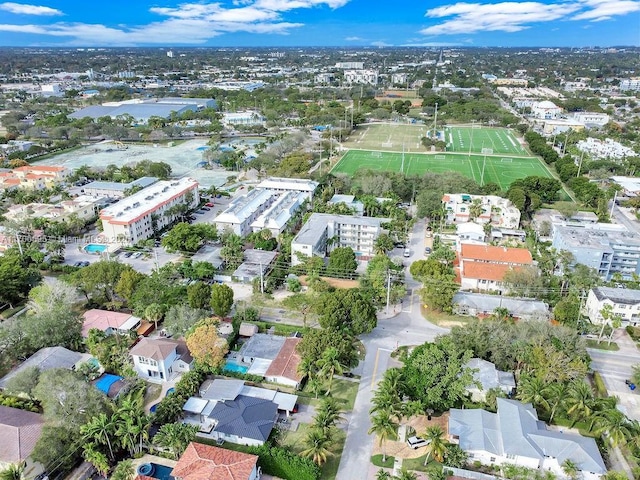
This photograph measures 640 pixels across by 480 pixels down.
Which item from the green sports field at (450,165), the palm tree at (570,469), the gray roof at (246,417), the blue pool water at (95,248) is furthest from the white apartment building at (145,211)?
the palm tree at (570,469)

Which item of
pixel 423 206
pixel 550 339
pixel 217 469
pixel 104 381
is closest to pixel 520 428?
pixel 550 339

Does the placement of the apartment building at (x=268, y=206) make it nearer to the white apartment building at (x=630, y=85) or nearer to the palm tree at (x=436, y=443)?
the palm tree at (x=436, y=443)

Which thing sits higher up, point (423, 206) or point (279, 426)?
point (423, 206)

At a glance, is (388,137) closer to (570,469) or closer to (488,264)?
(488,264)

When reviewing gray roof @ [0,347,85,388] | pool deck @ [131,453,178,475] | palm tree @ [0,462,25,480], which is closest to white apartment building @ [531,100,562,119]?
gray roof @ [0,347,85,388]

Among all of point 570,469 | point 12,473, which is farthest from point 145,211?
point 570,469

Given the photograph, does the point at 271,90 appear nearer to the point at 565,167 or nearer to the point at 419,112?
the point at 419,112

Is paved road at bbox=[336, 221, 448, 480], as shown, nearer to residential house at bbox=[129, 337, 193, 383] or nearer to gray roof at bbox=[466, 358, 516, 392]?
gray roof at bbox=[466, 358, 516, 392]
